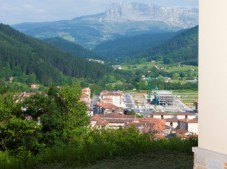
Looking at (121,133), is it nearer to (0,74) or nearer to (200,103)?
(200,103)

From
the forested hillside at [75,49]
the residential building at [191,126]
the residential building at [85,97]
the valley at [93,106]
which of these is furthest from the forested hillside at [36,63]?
the forested hillside at [75,49]

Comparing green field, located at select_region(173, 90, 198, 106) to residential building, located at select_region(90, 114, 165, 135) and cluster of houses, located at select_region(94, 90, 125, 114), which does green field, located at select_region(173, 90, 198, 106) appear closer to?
cluster of houses, located at select_region(94, 90, 125, 114)

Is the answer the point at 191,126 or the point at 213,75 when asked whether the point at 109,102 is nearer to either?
the point at 191,126

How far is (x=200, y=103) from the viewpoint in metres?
3.83

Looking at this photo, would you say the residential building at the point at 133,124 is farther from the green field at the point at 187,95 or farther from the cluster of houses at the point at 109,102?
the green field at the point at 187,95

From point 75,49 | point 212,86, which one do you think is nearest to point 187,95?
point 75,49

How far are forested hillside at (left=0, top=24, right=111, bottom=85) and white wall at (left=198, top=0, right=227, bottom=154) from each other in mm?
74800

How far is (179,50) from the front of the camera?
129625 mm

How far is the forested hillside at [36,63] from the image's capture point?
8181cm

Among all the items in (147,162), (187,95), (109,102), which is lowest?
(109,102)

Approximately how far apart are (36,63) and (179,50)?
56396 millimetres

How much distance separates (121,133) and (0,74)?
7243cm

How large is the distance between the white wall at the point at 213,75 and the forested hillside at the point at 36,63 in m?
74.8

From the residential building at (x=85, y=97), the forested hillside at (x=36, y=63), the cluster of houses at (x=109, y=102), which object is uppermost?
the forested hillside at (x=36, y=63)
